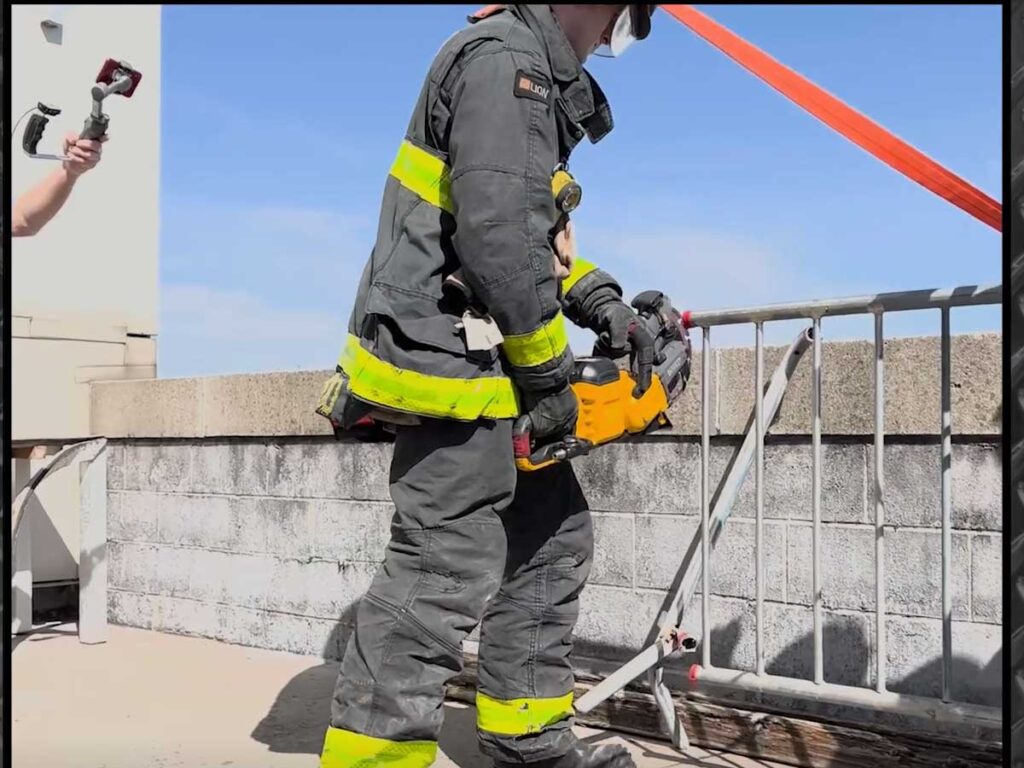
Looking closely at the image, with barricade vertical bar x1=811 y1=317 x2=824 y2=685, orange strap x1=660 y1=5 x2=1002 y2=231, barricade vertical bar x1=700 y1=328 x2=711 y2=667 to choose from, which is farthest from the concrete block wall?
orange strap x1=660 y1=5 x2=1002 y2=231

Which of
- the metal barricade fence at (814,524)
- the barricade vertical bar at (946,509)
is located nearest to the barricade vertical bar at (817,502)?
the metal barricade fence at (814,524)

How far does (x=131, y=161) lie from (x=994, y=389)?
5518mm

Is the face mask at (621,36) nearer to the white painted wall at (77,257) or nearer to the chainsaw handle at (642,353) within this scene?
the chainsaw handle at (642,353)

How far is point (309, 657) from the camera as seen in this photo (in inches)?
188

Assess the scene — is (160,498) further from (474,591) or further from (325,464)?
(474,591)

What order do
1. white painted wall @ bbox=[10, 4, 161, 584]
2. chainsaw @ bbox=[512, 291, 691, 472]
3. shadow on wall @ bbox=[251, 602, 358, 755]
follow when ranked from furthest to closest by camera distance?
white painted wall @ bbox=[10, 4, 161, 584], shadow on wall @ bbox=[251, 602, 358, 755], chainsaw @ bbox=[512, 291, 691, 472]

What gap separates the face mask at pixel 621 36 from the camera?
8.77ft

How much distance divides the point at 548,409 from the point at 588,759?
3.38 feet

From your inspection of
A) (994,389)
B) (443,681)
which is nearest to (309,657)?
(443,681)

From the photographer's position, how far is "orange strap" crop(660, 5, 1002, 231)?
221cm

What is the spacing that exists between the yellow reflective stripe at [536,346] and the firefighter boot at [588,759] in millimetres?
1145

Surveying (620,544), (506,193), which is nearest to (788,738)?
(620,544)

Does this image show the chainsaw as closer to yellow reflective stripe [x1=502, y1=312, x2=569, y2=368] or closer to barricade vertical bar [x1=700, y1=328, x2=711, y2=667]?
yellow reflective stripe [x1=502, y1=312, x2=569, y2=368]

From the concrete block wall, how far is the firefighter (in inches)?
47.0
